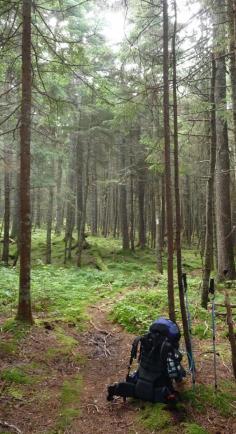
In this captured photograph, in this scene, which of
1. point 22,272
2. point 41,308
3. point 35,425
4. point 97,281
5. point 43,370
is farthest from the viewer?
point 97,281

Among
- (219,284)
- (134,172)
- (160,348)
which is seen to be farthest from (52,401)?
(134,172)

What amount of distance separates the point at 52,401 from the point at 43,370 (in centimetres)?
100

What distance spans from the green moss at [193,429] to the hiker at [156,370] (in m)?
0.52

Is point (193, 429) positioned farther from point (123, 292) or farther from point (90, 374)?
point (123, 292)

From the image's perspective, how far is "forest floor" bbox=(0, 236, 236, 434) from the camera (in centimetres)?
481

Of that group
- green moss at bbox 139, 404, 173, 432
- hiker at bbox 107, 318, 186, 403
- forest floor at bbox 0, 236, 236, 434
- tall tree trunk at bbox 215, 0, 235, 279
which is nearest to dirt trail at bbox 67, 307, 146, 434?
forest floor at bbox 0, 236, 236, 434

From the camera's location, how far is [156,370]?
5.30 metres

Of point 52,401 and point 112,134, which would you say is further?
point 112,134

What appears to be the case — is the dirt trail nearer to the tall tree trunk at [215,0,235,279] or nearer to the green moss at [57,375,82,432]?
the green moss at [57,375,82,432]

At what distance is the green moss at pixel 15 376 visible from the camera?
5793mm

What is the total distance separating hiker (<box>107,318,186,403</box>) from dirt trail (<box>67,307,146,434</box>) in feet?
0.78

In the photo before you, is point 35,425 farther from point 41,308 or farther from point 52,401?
point 41,308

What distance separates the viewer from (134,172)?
20547mm

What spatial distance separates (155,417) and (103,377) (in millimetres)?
1757
